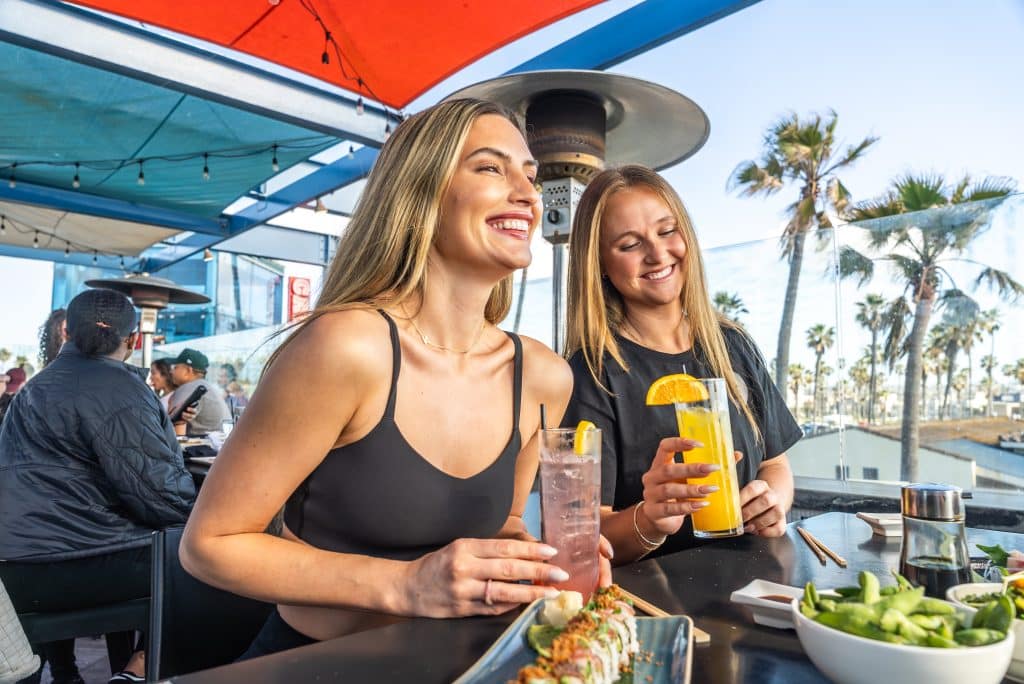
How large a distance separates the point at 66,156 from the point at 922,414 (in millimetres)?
7292

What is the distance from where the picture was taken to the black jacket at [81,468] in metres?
2.84

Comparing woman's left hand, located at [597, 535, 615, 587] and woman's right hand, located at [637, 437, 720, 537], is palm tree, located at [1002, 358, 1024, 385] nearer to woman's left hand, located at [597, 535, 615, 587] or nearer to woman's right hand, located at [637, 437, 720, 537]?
woman's right hand, located at [637, 437, 720, 537]

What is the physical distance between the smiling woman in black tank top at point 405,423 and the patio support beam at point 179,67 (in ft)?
9.73

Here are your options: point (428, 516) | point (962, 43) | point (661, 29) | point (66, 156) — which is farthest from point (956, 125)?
point (428, 516)

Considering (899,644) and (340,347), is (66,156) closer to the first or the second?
(340,347)

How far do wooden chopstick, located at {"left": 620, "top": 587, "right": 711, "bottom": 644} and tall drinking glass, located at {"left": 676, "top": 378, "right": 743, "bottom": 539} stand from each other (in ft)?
1.30

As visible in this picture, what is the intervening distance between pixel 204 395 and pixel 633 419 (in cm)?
537

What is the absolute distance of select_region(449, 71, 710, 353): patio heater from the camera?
7.87 ft

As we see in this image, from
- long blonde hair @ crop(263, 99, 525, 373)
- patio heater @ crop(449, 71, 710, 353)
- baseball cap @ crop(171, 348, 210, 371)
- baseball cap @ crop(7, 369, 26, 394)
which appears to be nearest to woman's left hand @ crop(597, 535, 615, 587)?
long blonde hair @ crop(263, 99, 525, 373)

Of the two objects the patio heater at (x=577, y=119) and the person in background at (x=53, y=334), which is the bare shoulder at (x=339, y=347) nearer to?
the patio heater at (x=577, y=119)

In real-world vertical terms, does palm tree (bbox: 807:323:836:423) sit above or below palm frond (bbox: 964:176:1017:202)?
below

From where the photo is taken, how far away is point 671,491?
1387 mm

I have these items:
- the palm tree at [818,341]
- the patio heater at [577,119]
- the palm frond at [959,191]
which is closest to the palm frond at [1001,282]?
the palm tree at [818,341]

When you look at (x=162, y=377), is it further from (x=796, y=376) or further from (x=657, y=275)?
(x=657, y=275)
